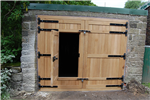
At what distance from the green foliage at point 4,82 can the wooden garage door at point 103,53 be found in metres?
2.27

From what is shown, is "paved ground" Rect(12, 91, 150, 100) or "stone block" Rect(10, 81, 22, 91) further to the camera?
"stone block" Rect(10, 81, 22, 91)

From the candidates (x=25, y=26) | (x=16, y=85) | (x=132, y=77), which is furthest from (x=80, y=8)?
(x=16, y=85)

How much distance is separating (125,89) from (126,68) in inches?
27.9

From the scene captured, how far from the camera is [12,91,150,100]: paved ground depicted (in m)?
3.56

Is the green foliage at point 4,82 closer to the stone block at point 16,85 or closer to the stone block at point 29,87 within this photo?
the stone block at point 16,85

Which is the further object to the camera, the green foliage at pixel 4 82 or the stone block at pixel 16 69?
the stone block at pixel 16 69

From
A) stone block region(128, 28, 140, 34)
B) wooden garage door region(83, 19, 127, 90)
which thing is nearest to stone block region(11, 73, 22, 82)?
wooden garage door region(83, 19, 127, 90)

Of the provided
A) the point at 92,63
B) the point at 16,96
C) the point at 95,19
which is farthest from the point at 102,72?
the point at 16,96

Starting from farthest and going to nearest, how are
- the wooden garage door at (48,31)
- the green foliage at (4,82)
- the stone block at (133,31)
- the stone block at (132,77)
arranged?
the stone block at (132,77)
the stone block at (133,31)
the wooden garage door at (48,31)
the green foliage at (4,82)

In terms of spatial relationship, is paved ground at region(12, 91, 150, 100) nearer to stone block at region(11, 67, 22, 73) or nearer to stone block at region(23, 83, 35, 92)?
stone block at region(23, 83, 35, 92)

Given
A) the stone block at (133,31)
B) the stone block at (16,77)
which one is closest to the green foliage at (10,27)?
the stone block at (16,77)

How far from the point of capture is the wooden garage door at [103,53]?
12.4ft

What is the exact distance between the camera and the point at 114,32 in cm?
381

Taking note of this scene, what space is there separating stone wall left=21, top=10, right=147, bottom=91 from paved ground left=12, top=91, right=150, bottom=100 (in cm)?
26
